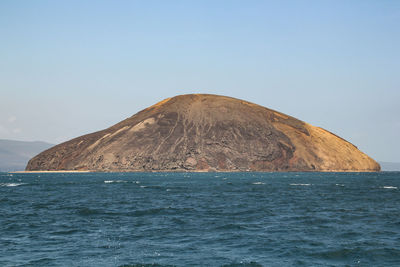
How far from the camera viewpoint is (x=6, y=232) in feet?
104

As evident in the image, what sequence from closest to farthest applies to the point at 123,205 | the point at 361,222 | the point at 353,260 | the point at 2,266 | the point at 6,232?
the point at 2,266 → the point at 353,260 → the point at 6,232 → the point at 361,222 → the point at 123,205

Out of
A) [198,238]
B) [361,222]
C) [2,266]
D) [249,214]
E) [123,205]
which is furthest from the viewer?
[123,205]

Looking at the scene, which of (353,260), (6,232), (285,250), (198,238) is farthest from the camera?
(6,232)

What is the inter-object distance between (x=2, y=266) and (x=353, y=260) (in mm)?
16703

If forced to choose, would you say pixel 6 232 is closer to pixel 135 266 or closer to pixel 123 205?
pixel 135 266

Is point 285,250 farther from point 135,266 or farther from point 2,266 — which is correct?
point 2,266

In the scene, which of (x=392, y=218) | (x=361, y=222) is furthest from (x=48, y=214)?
(x=392, y=218)

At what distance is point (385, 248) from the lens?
26344 millimetres

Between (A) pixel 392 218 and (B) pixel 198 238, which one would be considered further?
(A) pixel 392 218

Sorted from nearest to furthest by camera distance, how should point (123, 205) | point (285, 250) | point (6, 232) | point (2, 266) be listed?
1. point (2, 266)
2. point (285, 250)
3. point (6, 232)
4. point (123, 205)

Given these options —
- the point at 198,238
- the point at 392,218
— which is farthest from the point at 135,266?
the point at 392,218

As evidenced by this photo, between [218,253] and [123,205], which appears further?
[123,205]

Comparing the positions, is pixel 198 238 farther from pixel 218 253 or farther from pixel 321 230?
pixel 321 230

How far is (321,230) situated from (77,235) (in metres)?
16.2
